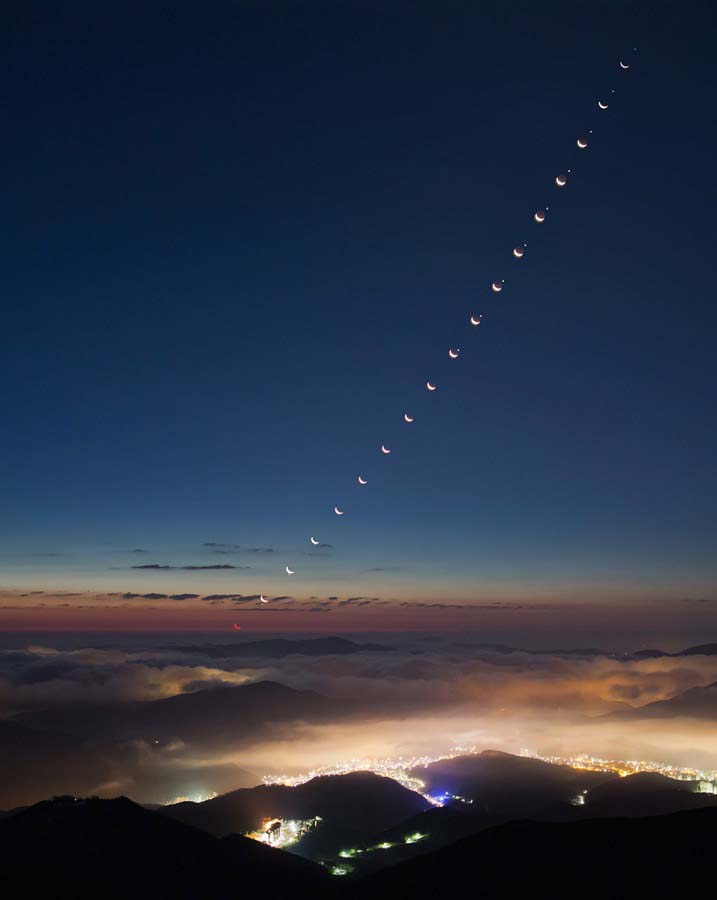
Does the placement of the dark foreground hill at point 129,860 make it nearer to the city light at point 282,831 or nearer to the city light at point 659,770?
the city light at point 282,831

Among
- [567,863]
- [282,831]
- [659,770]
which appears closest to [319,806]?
[282,831]

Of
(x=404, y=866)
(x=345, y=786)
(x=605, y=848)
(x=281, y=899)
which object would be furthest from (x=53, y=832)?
(x=345, y=786)

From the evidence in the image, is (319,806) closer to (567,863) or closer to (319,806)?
(319,806)

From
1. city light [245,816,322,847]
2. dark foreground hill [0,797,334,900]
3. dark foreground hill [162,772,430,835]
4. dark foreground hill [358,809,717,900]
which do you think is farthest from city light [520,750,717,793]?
dark foreground hill [0,797,334,900]

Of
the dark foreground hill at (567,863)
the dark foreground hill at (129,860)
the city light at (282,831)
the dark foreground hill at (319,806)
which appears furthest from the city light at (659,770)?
the dark foreground hill at (129,860)

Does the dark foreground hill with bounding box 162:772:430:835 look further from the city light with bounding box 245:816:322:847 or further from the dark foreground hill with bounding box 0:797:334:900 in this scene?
the dark foreground hill with bounding box 0:797:334:900

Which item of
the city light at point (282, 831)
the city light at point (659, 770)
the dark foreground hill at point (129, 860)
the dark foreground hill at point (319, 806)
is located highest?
the dark foreground hill at point (129, 860)
